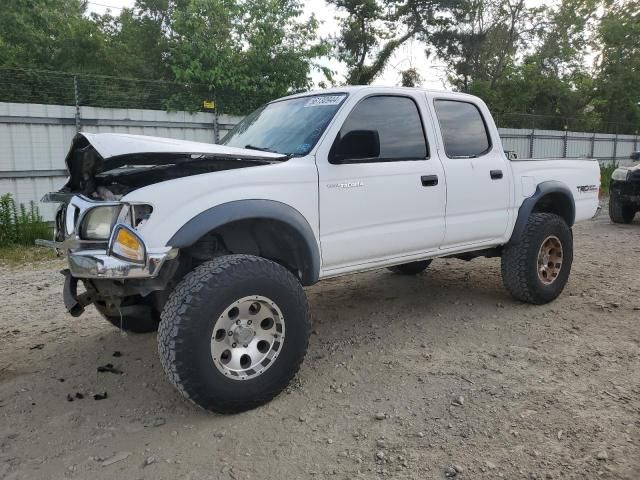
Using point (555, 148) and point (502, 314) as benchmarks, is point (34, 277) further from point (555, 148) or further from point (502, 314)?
point (555, 148)

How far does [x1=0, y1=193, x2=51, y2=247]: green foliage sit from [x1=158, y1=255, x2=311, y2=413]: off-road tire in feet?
20.1

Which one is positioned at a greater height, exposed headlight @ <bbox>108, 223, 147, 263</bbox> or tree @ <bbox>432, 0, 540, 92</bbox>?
tree @ <bbox>432, 0, 540, 92</bbox>

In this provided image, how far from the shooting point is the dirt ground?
8.57 ft

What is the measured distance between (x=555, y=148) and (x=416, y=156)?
55.3ft

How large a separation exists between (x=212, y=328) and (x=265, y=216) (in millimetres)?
719

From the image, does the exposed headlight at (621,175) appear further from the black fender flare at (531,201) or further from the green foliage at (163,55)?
the green foliage at (163,55)

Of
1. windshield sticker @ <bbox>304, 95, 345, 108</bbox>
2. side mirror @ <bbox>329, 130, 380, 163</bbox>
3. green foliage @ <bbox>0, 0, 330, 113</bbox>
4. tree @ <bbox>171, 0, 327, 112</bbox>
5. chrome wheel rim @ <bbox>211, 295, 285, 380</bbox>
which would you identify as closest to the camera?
chrome wheel rim @ <bbox>211, 295, 285, 380</bbox>

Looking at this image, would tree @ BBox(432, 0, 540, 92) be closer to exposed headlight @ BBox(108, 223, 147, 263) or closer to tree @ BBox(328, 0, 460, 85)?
Answer: tree @ BBox(328, 0, 460, 85)

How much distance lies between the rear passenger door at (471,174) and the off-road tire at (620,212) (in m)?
6.57

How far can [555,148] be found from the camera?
18859 mm

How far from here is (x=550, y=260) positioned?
5.09 meters

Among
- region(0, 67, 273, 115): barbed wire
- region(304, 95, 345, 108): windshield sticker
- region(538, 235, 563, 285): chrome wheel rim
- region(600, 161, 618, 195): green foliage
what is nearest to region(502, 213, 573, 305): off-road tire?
region(538, 235, 563, 285): chrome wheel rim

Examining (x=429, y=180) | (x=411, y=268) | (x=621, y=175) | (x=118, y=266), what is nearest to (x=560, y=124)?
(x=621, y=175)

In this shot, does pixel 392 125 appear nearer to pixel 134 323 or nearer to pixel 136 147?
pixel 136 147
